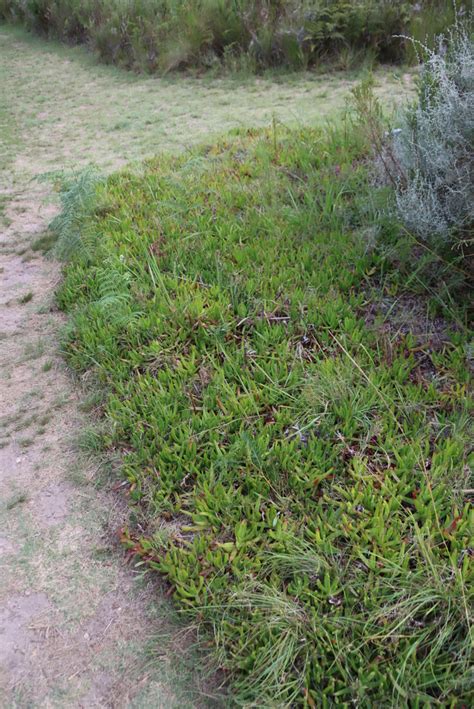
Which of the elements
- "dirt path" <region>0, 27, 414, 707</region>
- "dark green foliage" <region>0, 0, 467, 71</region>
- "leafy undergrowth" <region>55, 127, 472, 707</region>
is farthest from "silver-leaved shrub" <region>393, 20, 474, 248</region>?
"dark green foliage" <region>0, 0, 467, 71</region>

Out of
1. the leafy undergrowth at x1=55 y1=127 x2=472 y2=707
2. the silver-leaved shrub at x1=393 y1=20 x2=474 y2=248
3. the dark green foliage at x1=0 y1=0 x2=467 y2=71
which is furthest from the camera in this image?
the dark green foliage at x1=0 y1=0 x2=467 y2=71

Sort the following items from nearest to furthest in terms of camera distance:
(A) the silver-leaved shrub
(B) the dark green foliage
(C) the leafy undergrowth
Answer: (C) the leafy undergrowth
(A) the silver-leaved shrub
(B) the dark green foliage

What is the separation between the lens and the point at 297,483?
7.92 ft

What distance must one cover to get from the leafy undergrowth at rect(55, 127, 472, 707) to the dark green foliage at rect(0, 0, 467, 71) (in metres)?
4.31

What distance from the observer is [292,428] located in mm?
2658

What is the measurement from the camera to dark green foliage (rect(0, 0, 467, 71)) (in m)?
7.69

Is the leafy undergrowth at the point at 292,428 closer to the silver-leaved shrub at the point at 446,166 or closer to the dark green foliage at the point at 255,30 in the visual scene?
the silver-leaved shrub at the point at 446,166

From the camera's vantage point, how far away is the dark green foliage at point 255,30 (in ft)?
25.2

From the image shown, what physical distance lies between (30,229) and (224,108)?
10.6ft

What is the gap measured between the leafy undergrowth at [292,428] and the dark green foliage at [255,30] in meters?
4.31

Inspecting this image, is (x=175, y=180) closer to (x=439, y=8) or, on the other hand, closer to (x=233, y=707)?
(x=233, y=707)

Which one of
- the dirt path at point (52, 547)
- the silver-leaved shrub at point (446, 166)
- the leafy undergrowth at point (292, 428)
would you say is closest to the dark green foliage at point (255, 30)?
the dirt path at point (52, 547)

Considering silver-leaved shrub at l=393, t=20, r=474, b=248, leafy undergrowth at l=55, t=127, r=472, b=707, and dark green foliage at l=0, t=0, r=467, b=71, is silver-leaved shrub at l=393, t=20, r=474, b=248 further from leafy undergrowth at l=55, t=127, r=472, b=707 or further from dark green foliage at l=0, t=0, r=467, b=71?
dark green foliage at l=0, t=0, r=467, b=71

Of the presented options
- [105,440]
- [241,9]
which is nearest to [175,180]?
[105,440]
